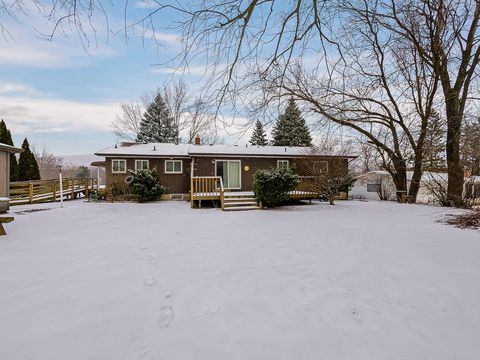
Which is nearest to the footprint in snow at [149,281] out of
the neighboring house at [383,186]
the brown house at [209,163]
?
the brown house at [209,163]

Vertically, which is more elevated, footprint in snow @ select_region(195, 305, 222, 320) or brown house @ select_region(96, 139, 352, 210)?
brown house @ select_region(96, 139, 352, 210)

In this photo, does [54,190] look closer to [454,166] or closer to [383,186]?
[454,166]

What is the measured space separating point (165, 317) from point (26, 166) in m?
19.9

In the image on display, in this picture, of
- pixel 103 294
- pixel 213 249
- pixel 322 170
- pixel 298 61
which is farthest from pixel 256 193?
pixel 103 294

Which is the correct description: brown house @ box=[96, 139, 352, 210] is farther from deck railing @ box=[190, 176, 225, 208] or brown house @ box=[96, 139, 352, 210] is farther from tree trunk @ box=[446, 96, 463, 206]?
tree trunk @ box=[446, 96, 463, 206]

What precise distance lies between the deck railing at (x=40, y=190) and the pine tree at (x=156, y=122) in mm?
9846

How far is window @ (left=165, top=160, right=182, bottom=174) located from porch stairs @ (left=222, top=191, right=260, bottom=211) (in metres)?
4.81

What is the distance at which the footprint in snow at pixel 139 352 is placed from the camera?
6.39 feet

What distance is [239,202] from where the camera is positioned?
11297 mm

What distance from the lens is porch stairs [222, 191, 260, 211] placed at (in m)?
10.9

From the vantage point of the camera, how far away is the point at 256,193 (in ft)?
36.8

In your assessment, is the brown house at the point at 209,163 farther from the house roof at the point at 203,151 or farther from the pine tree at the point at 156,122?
the pine tree at the point at 156,122

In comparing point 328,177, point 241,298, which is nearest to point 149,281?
point 241,298

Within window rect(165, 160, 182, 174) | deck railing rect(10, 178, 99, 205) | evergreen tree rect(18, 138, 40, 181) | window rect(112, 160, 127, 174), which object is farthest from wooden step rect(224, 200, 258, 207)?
evergreen tree rect(18, 138, 40, 181)
